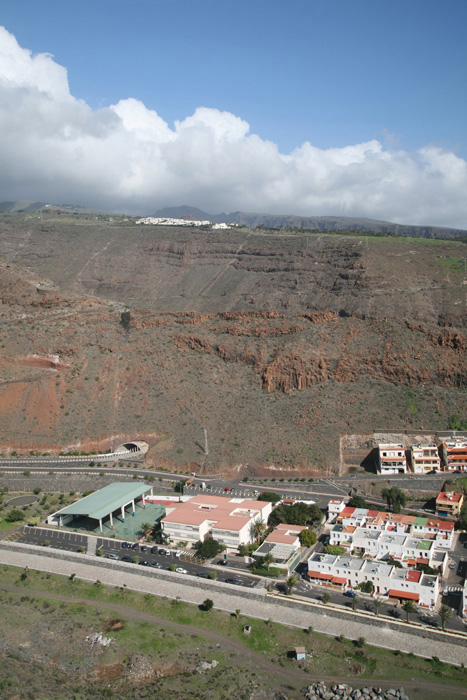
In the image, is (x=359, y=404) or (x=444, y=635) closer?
(x=444, y=635)

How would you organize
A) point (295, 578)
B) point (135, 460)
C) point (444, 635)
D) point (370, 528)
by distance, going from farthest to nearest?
1. point (135, 460)
2. point (370, 528)
3. point (295, 578)
4. point (444, 635)

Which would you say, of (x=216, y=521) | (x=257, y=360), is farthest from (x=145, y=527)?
(x=257, y=360)

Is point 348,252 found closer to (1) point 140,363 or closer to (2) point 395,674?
(1) point 140,363

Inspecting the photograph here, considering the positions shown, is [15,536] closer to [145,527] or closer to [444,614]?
[145,527]

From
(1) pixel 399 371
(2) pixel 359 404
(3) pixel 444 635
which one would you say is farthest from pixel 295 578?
(1) pixel 399 371

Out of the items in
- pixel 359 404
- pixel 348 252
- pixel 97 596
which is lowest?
pixel 97 596

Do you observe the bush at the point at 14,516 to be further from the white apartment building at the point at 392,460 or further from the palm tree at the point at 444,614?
the palm tree at the point at 444,614

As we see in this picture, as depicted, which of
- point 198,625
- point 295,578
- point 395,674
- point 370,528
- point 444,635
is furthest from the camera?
point 370,528
